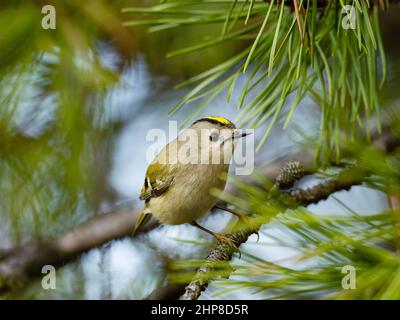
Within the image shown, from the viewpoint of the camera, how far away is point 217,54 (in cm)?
138

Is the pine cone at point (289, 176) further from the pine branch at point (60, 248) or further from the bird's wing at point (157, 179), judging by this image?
the pine branch at point (60, 248)

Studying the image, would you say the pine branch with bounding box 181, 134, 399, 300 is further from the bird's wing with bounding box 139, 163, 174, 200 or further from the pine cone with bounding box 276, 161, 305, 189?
the bird's wing with bounding box 139, 163, 174, 200

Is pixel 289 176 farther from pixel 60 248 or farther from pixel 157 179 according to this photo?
pixel 60 248

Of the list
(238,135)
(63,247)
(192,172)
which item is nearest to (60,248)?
(63,247)

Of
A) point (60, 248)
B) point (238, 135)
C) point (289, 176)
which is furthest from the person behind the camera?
point (60, 248)

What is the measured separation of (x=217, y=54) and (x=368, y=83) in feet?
1.89

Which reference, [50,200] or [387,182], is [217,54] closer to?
[50,200]

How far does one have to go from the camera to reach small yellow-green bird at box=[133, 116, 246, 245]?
96 cm

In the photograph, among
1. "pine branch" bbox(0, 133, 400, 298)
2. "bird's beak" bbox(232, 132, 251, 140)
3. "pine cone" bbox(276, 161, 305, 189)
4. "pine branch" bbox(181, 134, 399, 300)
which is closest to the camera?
"pine branch" bbox(181, 134, 399, 300)

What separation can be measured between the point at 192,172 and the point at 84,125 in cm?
26

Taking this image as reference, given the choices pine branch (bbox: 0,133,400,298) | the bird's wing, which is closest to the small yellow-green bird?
the bird's wing

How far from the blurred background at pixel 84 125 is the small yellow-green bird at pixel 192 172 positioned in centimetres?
7

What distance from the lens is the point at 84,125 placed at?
44.1 inches
